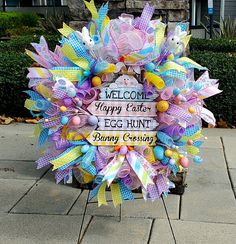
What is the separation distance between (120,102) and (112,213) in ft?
3.80

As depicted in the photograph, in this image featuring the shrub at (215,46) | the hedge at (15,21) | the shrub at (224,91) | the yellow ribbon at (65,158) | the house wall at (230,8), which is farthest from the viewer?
the hedge at (15,21)

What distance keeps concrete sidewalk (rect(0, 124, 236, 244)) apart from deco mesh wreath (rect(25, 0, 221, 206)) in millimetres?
448

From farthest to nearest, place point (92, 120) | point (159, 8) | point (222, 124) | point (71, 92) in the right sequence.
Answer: point (222, 124)
point (159, 8)
point (92, 120)
point (71, 92)

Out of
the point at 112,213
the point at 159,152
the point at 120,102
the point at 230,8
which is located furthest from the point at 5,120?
the point at 230,8

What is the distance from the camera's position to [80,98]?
3.44 metres

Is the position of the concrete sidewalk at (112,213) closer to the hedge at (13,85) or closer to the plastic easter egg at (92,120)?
the plastic easter egg at (92,120)

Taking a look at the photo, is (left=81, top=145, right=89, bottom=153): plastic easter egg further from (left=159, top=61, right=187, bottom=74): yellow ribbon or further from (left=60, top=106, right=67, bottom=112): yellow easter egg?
(left=159, top=61, right=187, bottom=74): yellow ribbon

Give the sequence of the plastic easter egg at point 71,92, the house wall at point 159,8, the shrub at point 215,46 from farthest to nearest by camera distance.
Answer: the shrub at point 215,46, the house wall at point 159,8, the plastic easter egg at point 71,92

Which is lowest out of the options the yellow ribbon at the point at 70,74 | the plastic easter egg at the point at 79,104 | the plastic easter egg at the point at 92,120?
the plastic easter egg at the point at 92,120

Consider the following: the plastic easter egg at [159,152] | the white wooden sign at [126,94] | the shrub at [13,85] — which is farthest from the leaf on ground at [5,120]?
the plastic easter egg at [159,152]

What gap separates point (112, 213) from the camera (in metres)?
4.20

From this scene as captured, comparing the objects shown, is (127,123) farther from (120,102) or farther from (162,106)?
(162,106)

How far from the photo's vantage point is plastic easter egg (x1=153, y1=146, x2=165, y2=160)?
351cm

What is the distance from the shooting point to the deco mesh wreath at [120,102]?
3371 millimetres
